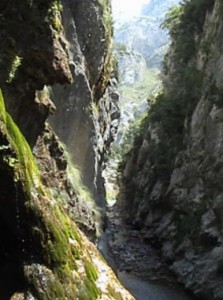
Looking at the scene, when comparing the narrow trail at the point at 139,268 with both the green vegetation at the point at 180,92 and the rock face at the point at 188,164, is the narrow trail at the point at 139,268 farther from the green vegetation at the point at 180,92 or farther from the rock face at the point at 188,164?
the green vegetation at the point at 180,92

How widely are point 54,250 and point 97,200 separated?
25.7 meters

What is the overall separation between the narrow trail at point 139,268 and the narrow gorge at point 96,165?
0.12 meters

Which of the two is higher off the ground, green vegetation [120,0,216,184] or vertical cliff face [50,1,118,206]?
green vegetation [120,0,216,184]

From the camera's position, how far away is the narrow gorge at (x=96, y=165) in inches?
421

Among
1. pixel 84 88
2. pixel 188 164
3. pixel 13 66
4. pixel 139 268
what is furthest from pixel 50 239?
pixel 188 164

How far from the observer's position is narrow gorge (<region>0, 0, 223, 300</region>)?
1070 centimetres

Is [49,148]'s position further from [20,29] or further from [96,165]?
[96,165]

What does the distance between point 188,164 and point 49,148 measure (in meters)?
20.2

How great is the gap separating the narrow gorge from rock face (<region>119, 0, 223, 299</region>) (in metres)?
0.13

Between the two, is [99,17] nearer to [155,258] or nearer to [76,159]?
[76,159]

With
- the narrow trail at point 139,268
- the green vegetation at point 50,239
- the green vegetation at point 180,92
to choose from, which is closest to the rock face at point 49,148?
the green vegetation at point 50,239

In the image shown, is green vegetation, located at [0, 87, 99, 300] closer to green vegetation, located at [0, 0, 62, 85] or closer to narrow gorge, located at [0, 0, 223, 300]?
narrow gorge, located at [0, 0, 223, 300]

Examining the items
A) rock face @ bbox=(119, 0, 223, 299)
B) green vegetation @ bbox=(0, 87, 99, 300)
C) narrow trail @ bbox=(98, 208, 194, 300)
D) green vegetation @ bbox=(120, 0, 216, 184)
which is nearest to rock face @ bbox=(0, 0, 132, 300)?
green vegetation @ bbox=(0, 87, 99, 300)

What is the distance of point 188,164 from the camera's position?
42281mm
